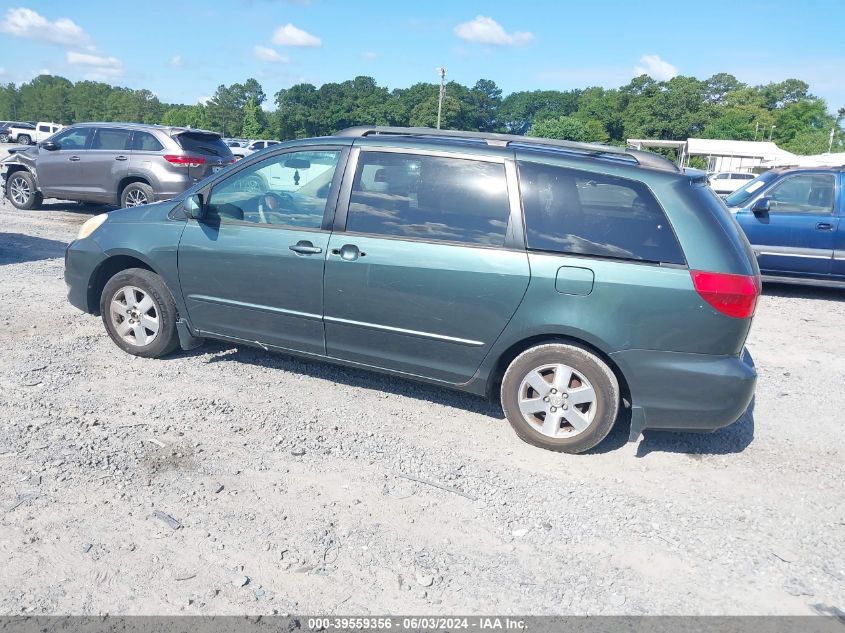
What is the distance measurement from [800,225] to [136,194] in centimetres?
1068

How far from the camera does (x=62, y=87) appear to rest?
12525cm

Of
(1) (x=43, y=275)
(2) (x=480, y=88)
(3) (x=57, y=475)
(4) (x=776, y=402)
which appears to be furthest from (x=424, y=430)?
(2) (x=480, y=88)

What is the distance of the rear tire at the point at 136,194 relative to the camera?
11984mm

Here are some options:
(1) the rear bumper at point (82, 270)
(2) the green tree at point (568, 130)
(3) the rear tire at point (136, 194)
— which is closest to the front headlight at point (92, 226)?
(1) the rear bumper at point (82, 270)

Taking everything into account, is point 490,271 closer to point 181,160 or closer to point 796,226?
point 796,226

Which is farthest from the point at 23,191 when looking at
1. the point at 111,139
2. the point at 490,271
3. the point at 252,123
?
the point at 252,123

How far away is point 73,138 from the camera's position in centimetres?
1286

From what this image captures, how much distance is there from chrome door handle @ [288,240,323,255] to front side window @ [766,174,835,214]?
7280mm

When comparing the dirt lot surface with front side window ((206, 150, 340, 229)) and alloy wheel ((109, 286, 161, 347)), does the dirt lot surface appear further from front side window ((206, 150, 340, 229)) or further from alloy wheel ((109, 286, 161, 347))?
front side window ((206, 150, 340, 229))

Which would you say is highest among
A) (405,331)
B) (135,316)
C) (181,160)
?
(181,160)

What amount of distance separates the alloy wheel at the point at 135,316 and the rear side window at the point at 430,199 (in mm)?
1874

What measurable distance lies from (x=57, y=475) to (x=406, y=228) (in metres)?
2.50

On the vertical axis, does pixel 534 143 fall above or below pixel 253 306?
above

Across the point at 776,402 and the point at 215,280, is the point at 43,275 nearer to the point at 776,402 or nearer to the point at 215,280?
the point at 215,280
